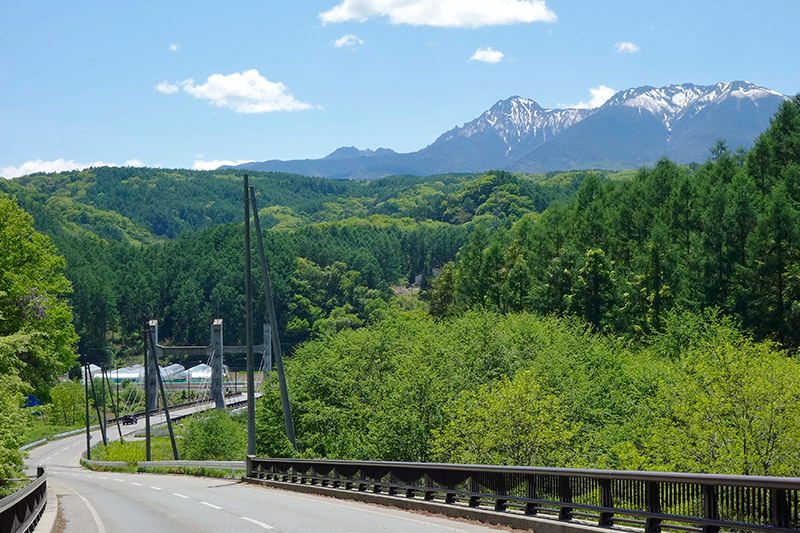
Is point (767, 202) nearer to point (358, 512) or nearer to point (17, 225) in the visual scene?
point (17, 225)

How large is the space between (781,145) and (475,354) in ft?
140

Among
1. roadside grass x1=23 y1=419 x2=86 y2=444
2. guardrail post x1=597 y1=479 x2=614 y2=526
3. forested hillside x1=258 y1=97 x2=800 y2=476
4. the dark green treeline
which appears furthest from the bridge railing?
roadside grass x1=23 y1=419 x2=86 y2=444

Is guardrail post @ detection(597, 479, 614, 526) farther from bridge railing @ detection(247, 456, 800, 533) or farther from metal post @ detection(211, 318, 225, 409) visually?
metal post @ detection(211, 318, 225, 409)

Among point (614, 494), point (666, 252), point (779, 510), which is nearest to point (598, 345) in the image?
point (666, 252)

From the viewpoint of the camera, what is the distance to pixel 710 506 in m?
10.8

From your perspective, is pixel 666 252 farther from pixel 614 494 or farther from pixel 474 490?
pixel 614 494

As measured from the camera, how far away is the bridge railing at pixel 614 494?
10008mm

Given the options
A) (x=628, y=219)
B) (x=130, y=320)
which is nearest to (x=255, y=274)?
(x=130, y=320)

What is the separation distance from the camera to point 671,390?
36.4m

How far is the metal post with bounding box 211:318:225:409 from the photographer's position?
85.6 meters

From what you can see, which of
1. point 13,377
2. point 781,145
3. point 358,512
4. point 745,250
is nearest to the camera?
point 358,512

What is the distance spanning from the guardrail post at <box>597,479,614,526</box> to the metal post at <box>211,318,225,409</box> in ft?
246

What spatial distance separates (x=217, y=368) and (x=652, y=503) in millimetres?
77995

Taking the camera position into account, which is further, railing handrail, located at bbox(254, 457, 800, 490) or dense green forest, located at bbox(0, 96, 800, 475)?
dense green forest, located at bbox(0, 96, 800, 475)
